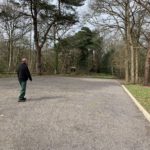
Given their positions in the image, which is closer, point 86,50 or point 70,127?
point 70,127

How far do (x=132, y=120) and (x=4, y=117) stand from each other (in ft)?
13.1

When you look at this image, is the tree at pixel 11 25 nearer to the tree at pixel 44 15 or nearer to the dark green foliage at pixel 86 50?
the tree at pixel 44 15

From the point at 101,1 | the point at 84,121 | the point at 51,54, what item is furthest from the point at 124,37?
the point at 84,121

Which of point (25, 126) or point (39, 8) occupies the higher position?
point (39, 8)

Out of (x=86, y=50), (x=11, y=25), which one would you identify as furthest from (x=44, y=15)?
(x=86, y=50)

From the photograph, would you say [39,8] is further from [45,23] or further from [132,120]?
[132,120]

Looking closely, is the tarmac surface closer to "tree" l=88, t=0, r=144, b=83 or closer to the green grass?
the green grass

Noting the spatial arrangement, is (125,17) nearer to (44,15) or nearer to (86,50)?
(44,15)

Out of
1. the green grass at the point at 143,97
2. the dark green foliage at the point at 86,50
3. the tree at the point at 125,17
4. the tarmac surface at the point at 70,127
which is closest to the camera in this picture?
the tarmac surface at the point at 70,127

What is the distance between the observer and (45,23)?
5288cm

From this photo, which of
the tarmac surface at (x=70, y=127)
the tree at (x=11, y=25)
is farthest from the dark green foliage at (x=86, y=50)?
the tarmac surface at (x=70, y=127)

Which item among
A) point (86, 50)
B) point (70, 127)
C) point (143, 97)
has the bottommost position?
point (143, 97)

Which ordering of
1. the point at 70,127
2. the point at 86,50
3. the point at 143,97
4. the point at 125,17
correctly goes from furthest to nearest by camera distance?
the point at 86,50 → the point at 125,17 → the point at 143,97 → the point at 70,127

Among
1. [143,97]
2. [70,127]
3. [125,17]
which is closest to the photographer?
[70,127]
